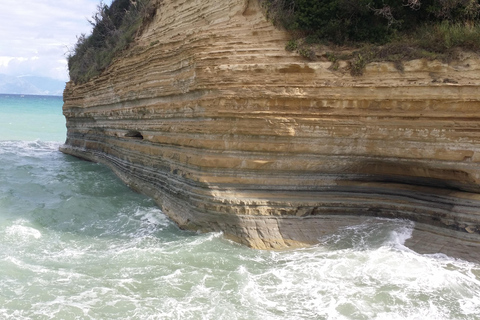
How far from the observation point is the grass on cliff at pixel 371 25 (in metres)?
7.01

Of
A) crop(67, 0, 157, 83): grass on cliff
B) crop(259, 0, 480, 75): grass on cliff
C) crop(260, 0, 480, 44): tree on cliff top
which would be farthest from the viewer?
crop(67, 0, 157, 83): grass on cliff

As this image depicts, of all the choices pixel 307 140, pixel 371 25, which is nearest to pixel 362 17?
pixel 371 25

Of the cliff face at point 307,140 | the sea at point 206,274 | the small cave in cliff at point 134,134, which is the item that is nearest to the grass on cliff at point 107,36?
the small cave in cliff at point 134,134

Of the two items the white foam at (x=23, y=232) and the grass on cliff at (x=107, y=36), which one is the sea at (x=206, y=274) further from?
the grass on cliff at (x=107, y=36)

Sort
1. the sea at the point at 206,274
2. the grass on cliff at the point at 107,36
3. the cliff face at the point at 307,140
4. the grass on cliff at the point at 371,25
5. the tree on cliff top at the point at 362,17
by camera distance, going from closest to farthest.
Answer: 1. the sea at the point at 206,274
2. the cliff face at the point at 307,140
3. the grass on cliff at the point at 371,25
4. the tree on cliff top at the point at 362,17
5. the grass on cliff at the point at 107,36

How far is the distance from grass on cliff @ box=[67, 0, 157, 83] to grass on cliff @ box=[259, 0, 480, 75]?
6226 millimetres

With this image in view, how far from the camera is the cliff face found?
6656 mm

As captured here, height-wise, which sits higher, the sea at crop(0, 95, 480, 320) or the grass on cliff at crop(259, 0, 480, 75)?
the grass on cliff at crop(259, 0, 480, 75)

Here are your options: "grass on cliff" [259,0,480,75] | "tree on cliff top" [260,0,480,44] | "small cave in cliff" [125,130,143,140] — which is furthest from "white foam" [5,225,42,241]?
"tree on cliff top" [260,0,480,44]

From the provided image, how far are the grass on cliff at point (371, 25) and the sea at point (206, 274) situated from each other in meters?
3.16

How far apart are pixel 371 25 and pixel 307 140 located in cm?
268

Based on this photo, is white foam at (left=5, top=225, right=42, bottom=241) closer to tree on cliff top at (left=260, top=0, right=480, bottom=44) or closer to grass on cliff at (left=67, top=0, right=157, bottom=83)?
tree on cliff top at (left=260, top=0, right=480, bottom=44)

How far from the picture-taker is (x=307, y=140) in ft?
23.7

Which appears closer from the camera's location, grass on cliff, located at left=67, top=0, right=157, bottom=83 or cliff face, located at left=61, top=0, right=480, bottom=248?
cliff face, located at left=61, top=0, right=480, bottom=248
